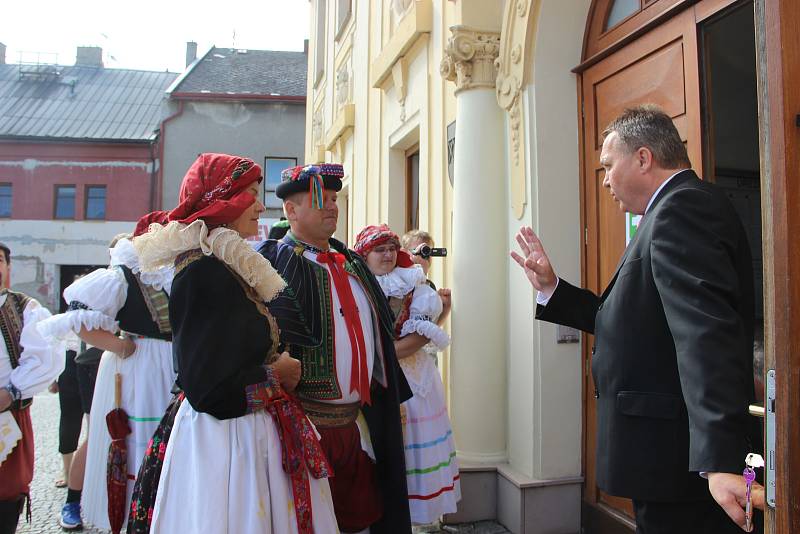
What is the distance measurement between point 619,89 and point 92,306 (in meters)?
3.24

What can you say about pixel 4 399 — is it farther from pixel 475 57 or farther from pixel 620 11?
pixel 620 11

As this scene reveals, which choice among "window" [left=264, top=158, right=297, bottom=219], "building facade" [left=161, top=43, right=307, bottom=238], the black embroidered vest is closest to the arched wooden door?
the black embroidered vest

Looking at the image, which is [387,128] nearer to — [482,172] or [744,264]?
[482,172]

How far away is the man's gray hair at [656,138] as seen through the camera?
2023mm

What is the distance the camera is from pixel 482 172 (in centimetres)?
442

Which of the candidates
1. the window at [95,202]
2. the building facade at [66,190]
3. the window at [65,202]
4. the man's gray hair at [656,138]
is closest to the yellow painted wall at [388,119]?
the man's gray hair at [656,138]

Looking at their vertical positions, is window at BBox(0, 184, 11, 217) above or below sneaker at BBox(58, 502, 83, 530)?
above

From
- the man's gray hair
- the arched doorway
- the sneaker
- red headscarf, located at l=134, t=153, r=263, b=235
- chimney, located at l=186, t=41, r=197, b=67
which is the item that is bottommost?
the sneaker

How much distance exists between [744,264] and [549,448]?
2.41 meters

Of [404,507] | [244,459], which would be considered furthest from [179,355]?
[404,507]

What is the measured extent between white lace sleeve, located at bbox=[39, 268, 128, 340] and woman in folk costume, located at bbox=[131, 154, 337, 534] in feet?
4.69

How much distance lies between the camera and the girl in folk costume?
11.7ft

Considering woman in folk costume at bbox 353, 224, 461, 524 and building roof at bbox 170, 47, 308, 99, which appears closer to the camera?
woman in folk costume at bbox 353, 224, 461, 524

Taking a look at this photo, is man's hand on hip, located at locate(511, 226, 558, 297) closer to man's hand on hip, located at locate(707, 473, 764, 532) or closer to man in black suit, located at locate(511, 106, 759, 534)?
man in black suit, located at locate(511, 106, 759, 534)
